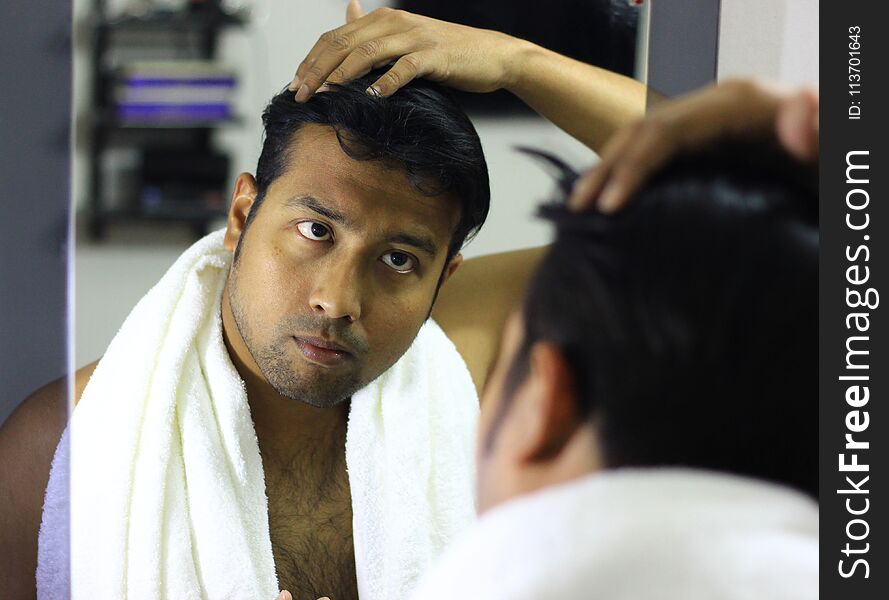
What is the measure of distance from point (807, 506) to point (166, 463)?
22.7 inches

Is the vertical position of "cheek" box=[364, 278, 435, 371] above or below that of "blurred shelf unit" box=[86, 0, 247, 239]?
below

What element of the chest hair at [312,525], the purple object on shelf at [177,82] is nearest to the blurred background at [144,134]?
the purple object on shelf at [177,82]

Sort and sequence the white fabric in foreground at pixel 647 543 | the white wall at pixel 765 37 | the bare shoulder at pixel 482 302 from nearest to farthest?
the white fabric in foreground at pixel 647 543 → the bare shoulder at pixel 482 302 → the white wall at pixel 765 37

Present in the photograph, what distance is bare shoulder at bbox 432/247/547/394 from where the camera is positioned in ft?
2.60

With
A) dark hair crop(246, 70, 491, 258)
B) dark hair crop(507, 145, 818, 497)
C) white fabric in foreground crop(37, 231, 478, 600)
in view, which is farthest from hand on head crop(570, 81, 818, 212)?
white fabric in foreground crop(37, 231, 478, 600)

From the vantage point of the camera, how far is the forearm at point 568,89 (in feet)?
2.80

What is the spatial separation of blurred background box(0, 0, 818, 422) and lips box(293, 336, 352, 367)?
0.49ft

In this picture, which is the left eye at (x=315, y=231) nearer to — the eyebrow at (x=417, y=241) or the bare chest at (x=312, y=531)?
the eyebrow at (x=417, y=241)

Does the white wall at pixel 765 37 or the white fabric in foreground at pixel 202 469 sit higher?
the white wall at pixel 765 37

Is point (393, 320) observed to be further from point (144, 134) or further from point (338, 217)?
point (144, 134)

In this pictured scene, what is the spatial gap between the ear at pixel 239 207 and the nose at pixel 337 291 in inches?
3.7

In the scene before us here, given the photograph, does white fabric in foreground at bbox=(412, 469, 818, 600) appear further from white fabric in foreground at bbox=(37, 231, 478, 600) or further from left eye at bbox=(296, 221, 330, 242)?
left eye at bbox=(296, 221, 330, 242)

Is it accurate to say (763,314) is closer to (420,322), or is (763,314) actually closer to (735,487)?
(735,487)
